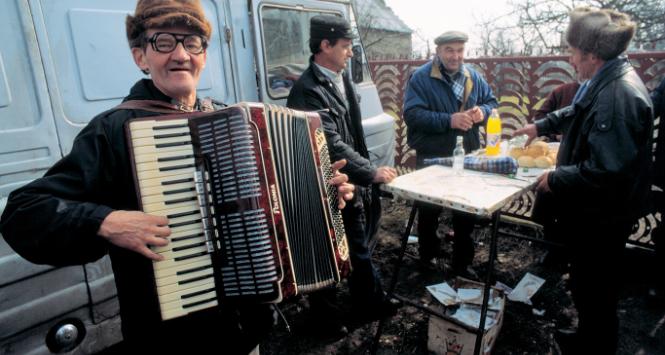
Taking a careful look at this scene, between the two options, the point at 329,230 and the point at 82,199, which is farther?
the point at 329,230

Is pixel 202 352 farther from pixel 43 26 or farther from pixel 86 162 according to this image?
pixel 43 26

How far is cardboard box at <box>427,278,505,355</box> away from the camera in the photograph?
241 centimetres

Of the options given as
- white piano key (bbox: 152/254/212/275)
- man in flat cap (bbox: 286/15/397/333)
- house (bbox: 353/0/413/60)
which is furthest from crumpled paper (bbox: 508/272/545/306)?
house (bbox: 353/0/413/60)

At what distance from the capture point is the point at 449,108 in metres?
3.41

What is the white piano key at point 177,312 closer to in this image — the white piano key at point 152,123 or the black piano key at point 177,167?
the black piano key at point 177,167

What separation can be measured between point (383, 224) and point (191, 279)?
3.56m

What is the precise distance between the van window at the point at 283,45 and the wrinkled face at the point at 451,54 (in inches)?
48.0

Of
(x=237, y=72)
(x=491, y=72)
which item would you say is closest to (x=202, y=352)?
(x=237, y=72)

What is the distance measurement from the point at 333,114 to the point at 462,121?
3.90 ft

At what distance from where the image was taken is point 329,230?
1.78 metres

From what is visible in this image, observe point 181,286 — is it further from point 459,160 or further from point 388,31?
point 388,31

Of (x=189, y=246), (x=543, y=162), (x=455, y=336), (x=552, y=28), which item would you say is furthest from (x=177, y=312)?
(x=552, y=28)

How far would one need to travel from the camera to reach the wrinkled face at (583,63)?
2166 mm

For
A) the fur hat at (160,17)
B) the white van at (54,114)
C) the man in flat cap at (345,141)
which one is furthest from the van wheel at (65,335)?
the fur hat at (160,17)
